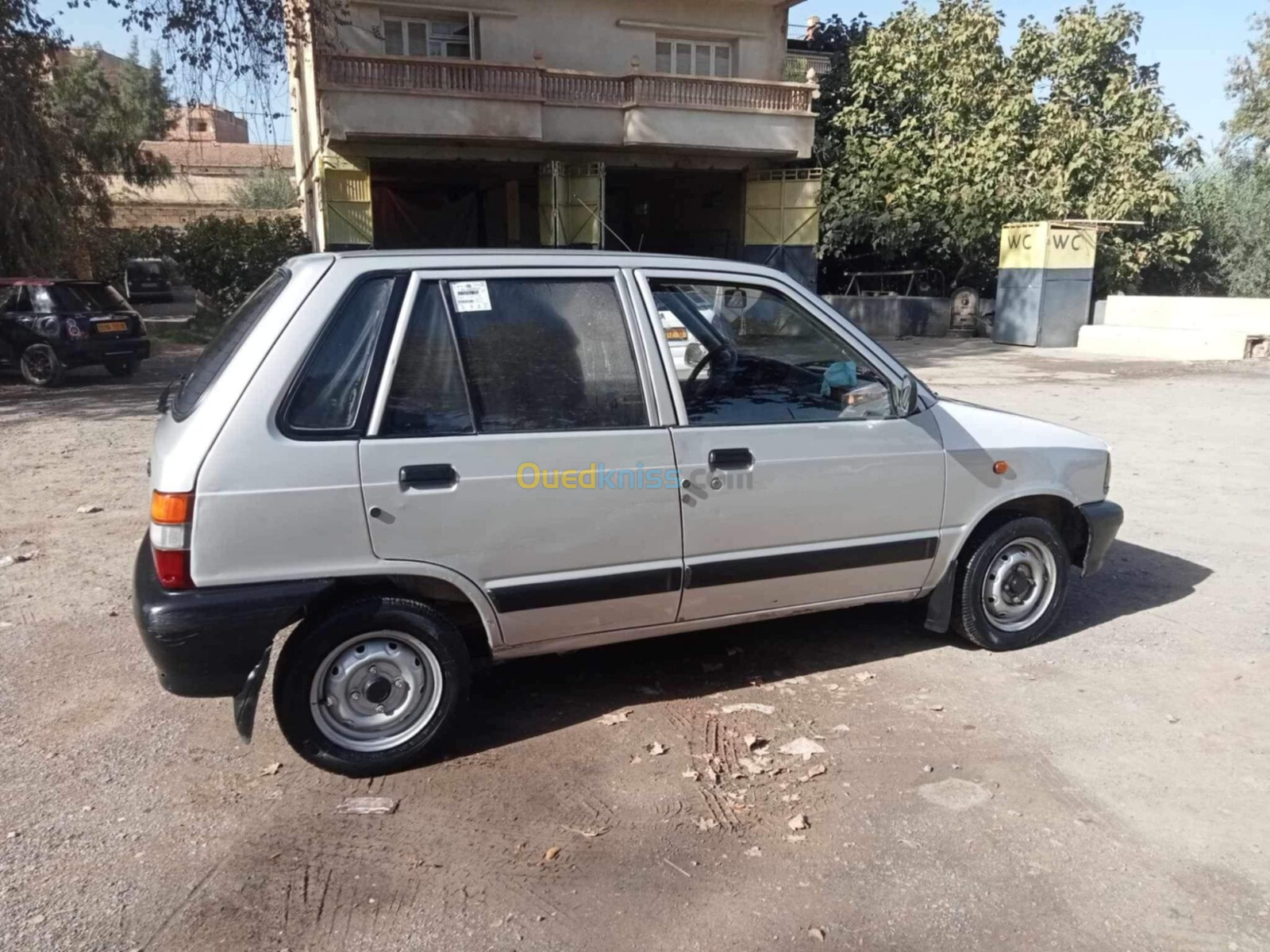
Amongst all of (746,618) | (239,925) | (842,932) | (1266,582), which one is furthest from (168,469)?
(1266,582)

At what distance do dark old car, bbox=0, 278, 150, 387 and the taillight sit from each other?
12943 mm

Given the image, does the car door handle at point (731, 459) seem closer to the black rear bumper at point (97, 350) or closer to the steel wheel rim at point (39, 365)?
the black rear bumper at point (97, 350)

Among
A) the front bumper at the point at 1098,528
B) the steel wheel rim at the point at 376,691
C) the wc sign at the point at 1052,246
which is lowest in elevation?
the steel wheel rim at the point at 376,691

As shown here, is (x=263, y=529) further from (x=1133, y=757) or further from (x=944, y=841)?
(x=1133, y=757)

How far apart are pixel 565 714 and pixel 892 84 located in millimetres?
23318

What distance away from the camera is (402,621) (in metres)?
3.53

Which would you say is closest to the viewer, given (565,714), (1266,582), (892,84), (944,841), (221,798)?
(944,841)

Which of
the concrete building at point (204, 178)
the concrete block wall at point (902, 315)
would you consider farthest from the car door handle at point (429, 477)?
the concrete building at point (204, 178)

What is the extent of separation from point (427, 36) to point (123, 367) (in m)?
9.97

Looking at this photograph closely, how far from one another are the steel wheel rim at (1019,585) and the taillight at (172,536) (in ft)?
11.2

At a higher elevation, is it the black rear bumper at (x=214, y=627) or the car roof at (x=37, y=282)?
the car roof at (x=37, y=282)

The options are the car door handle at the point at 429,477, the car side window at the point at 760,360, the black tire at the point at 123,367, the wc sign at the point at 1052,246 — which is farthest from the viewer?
the wc sign at the point at 1052,246

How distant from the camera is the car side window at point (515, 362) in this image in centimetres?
353

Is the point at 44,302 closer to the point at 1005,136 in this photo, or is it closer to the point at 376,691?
the point at 376,691
